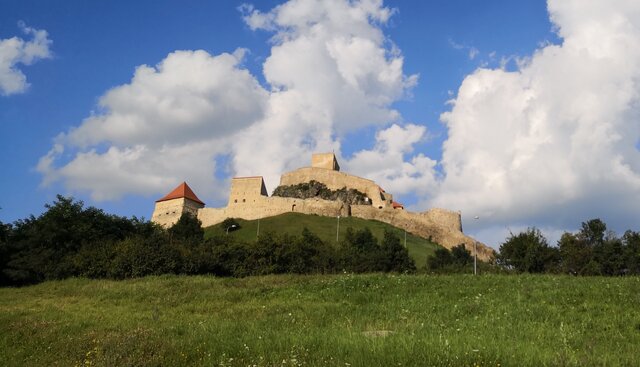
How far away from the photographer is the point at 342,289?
18.0 m

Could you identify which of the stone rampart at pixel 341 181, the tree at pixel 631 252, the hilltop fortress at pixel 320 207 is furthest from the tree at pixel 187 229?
the tree at pixel 631 252

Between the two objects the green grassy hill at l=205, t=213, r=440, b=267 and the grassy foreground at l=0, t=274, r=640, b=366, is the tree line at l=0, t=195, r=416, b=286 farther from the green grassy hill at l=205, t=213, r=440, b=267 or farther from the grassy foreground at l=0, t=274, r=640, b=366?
the green grassy hill at l=205, t=213, r=440, b=267

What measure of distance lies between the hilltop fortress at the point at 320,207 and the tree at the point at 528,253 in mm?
38573

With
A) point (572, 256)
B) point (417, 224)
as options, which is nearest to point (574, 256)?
point (572, 256)

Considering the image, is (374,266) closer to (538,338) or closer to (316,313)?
(316,313)

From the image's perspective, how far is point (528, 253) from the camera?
4984cm

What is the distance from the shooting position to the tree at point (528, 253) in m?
49.8

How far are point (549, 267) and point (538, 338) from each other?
45399mm

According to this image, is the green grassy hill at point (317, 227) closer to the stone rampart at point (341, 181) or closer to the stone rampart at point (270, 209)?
the stone rampart at point (270, 209)

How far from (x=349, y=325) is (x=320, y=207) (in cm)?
8226

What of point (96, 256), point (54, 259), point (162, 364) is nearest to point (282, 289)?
point (162, 364)

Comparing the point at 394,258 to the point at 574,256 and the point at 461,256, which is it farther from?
the point at 461,256

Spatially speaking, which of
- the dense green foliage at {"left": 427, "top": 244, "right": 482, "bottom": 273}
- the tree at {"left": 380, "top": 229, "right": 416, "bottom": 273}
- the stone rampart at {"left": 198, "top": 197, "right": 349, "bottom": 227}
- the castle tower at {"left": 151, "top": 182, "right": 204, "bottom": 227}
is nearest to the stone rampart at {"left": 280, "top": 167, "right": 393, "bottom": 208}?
the stone rampart at {"left": 198, "top": 197, "right": 349, "bottom": 227}

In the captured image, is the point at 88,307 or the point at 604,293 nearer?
the point at 604,293
